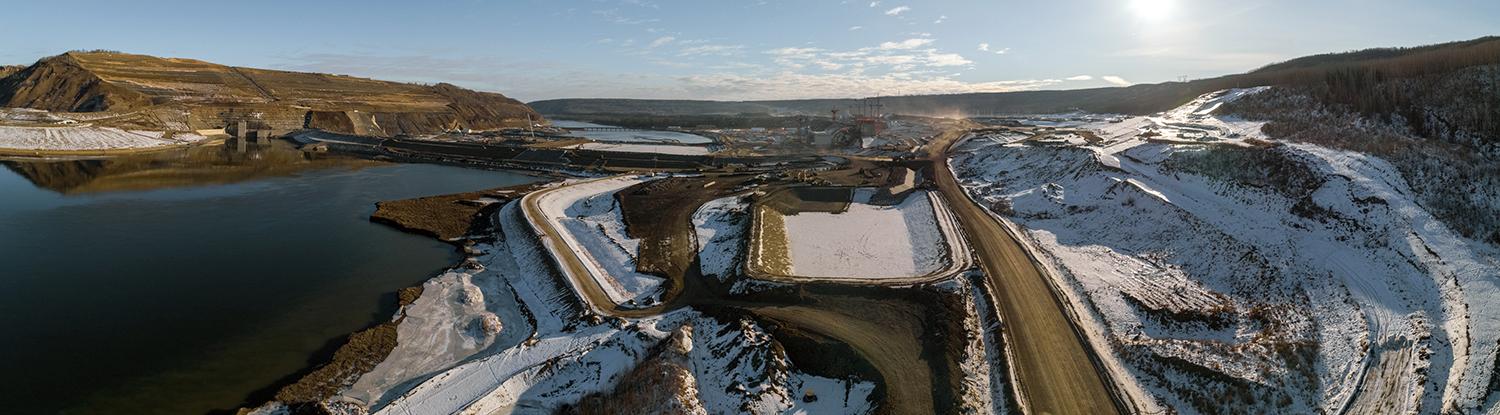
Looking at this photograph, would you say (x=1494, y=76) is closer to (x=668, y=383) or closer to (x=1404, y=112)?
(x=1404, y=112)

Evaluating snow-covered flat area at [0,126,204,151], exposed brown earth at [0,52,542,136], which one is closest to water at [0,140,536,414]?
snow-covered flat area at [0,126,204,151]

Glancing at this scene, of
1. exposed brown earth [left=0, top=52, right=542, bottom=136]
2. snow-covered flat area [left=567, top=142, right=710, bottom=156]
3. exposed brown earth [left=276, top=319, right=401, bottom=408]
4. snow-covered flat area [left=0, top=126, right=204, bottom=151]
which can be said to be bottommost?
exposed brown earth [left=276, top=319, right=401, bottom=408]

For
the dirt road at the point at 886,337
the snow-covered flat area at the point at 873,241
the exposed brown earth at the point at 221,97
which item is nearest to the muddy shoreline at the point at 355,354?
the dirt road at the point at 886,337

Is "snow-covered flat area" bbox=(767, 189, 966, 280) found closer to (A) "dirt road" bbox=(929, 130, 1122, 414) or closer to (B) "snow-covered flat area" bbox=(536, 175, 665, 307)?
(A) "dirt road" bbox=(929, 130, 1122, 414)

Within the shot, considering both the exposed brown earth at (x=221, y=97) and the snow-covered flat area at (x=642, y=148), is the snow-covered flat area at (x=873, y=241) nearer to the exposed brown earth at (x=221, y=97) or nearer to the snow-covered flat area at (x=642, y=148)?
the snow-covered flat area at (x=642, y=148)

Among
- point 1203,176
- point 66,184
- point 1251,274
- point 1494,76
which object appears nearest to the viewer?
point 1251,274

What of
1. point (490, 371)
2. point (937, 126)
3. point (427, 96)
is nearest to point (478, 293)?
point (490, 371)
